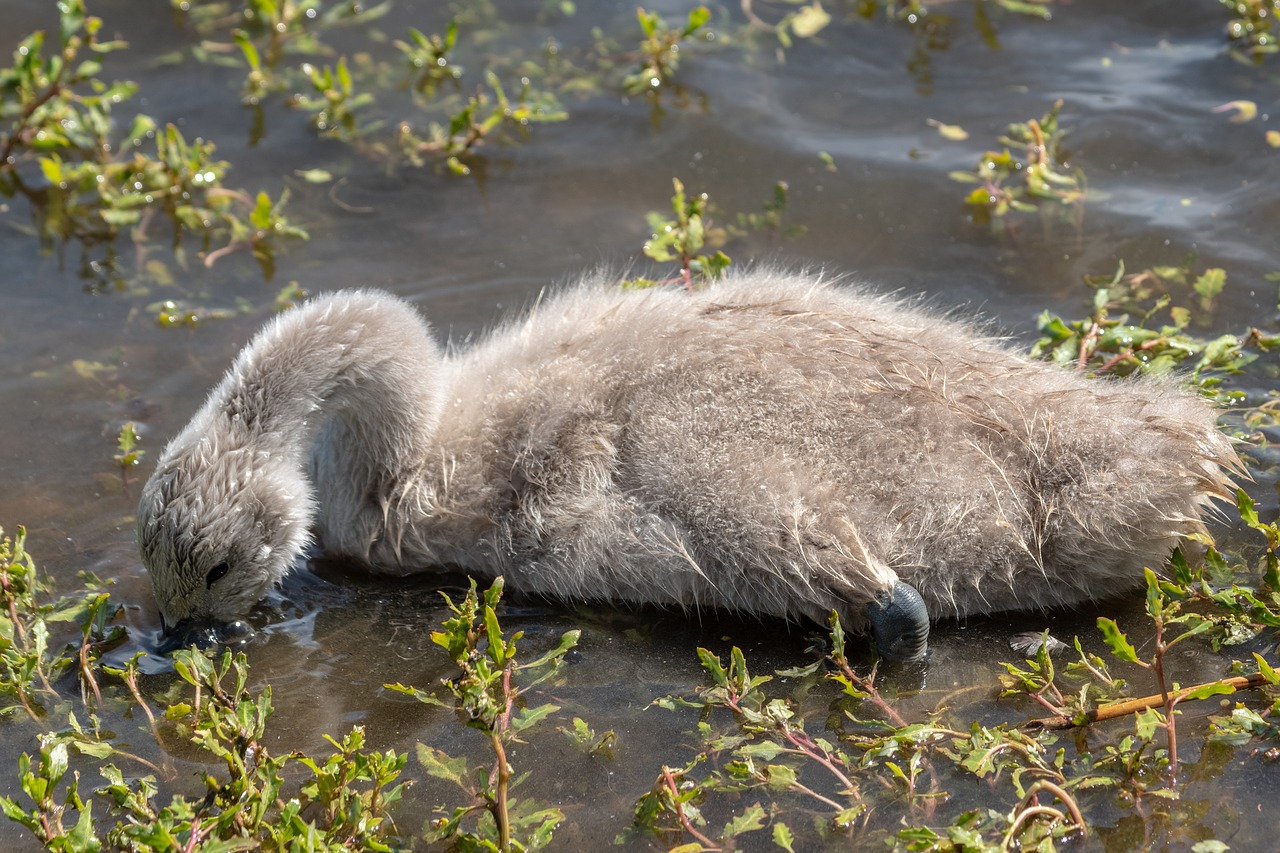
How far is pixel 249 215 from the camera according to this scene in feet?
19.7

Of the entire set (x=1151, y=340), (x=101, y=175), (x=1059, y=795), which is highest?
(x=101, y=175)

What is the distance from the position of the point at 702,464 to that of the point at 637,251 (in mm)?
2126

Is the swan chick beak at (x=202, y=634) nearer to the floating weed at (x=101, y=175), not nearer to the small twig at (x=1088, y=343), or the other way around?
the floating weed at (x=101, y=175)

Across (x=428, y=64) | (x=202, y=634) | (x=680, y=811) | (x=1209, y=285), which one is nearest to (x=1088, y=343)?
(x=1209, y=285)

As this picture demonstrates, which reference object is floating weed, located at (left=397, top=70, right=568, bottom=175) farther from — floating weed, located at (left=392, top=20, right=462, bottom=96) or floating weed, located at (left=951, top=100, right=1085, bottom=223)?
floating weed, located at (left=951, top=100, right=1085, bottom=223)

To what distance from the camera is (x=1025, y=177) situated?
233 inches

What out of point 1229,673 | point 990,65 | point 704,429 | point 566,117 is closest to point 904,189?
point 990,65

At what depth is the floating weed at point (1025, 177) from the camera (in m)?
Answer: 5.72

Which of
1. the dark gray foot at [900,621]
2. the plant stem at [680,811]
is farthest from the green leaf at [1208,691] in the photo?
the plant stem at [680,811]

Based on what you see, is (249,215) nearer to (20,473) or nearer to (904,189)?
(20,473)

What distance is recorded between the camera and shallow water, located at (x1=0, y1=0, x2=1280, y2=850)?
357 cm

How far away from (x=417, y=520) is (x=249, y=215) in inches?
93.8

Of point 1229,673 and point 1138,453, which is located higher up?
point 1138,453

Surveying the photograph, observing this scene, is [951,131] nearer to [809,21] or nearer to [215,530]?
[809,21]
